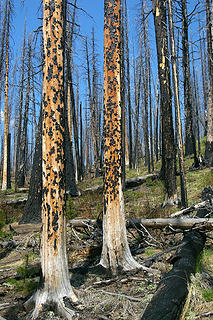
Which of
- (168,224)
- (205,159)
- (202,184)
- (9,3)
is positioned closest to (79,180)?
(205,159)

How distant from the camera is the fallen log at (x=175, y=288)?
2.36 m

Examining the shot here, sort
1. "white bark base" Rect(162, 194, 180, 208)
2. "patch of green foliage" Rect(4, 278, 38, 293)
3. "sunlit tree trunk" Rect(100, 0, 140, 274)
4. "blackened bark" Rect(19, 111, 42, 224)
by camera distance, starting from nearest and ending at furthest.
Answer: "patch of green foliage" Rect(4, 278, 38, 293), "sunlit tree trunk" Rect(100, 0, 140, 274), "blackened bark" Rect(19, 111, 42, 224), "white bark base" Rect(162, 194, 180, 208)

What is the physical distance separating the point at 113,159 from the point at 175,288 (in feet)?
7.15

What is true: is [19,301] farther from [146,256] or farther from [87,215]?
[87,215]

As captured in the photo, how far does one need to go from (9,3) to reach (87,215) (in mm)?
15633

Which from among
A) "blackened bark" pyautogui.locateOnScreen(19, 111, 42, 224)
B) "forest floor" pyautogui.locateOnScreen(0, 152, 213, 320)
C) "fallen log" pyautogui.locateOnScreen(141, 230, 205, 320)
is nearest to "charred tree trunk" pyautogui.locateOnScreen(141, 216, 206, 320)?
"fallen log" pyautogui.locateOnScreen(141, 230, 205, 320)

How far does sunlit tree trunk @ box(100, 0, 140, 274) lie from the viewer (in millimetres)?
Result: 4250

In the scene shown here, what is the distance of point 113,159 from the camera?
438cm

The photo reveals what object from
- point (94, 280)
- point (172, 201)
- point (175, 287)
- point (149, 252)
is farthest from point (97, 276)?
point (172, 201)

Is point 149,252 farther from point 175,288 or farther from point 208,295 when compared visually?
point 175,288

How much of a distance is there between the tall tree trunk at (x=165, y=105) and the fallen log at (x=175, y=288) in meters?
3.79

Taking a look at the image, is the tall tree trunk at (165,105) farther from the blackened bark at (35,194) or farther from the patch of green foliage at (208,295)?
the patch of green foliage at (208,295)

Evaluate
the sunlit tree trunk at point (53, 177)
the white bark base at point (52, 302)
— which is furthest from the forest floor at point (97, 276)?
the sunlit tree trunk at point (53, 177)

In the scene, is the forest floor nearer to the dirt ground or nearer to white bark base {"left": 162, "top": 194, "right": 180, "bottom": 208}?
the dirt ground
